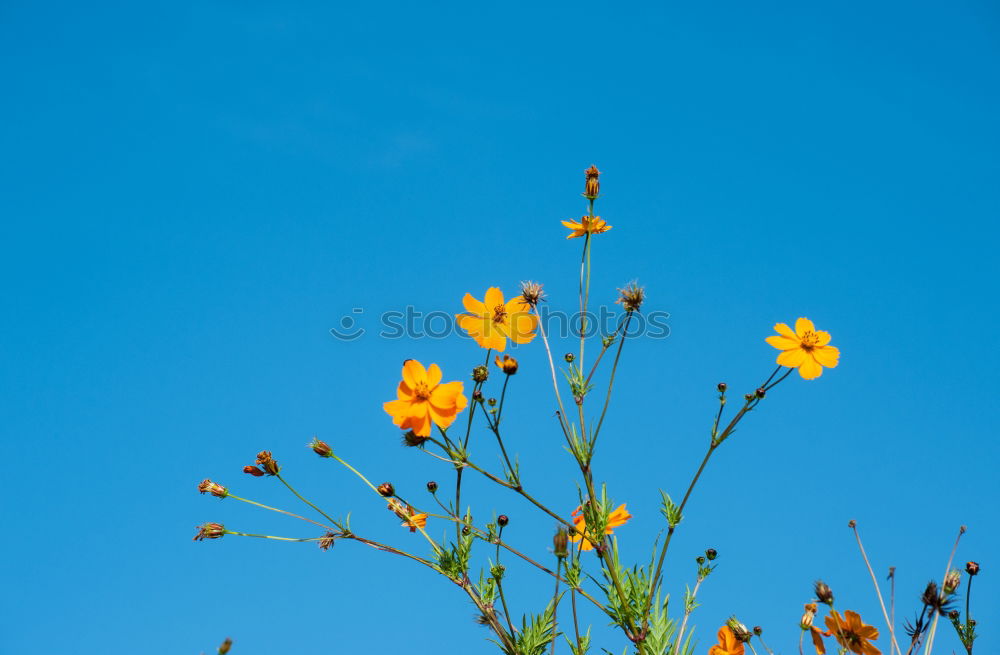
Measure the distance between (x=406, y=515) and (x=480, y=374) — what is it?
557 millimetres

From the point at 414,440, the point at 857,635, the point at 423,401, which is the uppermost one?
the point at 423,401

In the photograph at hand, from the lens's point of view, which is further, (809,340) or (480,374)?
(809,340)

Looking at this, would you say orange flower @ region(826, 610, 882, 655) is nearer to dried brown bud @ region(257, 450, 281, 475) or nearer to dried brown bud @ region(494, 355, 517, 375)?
dried brown bud @ region(494, 355, 517, 375)

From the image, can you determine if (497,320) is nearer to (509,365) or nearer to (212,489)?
(509,365)

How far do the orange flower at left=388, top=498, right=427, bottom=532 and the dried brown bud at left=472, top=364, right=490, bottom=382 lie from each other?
51cm

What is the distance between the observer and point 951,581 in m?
1.92

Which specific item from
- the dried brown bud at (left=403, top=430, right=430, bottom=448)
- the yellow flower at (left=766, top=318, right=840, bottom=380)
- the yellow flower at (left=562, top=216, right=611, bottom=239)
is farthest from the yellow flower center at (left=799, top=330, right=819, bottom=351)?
the dried brown bud at (left=403, top=430, right=430, bottom=448)

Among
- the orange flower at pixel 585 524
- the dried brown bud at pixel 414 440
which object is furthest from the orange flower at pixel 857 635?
the dried brown bud at pixel 414 440

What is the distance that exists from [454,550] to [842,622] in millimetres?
1275

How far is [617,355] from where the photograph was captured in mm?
2555

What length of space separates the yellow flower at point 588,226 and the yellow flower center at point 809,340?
910 millimetres

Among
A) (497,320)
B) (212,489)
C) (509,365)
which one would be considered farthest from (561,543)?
(212,489)

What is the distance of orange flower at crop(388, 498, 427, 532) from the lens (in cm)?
241

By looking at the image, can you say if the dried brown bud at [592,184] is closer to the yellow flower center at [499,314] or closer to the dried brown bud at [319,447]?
the yellow flower center at [499,314]
